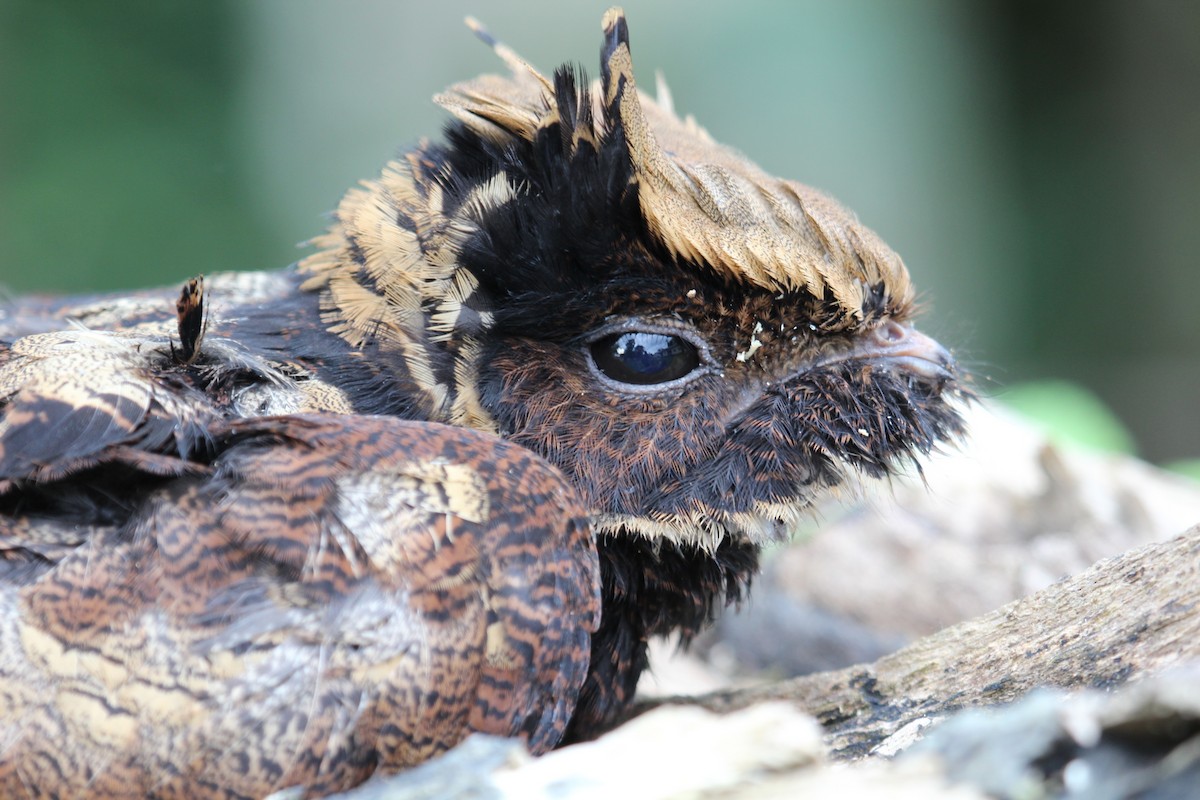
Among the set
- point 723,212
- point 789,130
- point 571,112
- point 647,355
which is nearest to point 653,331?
point 647,355

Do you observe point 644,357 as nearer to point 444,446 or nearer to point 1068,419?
point 444,446

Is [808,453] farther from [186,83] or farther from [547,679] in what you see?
[186,83]

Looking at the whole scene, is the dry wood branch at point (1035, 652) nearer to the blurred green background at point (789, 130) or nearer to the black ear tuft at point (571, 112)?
the black ear tuft at point (571, 112)

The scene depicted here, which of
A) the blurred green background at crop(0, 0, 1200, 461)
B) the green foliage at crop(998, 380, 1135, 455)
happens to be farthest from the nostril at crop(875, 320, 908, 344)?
the blurred green background at crop(0, 0, 1200, 461)

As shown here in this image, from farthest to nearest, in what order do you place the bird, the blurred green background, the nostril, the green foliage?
the blurred green background < the green foliage < the nostril < the bird

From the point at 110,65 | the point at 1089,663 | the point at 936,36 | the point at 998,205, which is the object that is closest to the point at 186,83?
the point at 110,65

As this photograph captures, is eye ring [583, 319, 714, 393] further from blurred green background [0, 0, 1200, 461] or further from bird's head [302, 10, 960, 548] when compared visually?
blurred green background [0, 0, 1200, 461]
